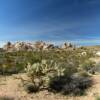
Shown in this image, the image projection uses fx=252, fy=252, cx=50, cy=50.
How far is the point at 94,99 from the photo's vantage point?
13414 millimetres

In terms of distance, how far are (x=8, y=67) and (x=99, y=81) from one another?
8607 mm

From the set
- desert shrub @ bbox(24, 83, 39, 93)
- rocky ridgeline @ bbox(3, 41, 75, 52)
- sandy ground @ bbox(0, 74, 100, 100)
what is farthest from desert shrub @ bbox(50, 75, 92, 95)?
rocky ridgeline @ bbox(3, 41, 75, 52)

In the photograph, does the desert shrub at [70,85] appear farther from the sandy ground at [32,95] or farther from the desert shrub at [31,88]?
the desert shrub at [31,88]

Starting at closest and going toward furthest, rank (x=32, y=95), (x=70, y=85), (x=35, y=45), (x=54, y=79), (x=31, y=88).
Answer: (x=32, y=95) < (x=31, y=88) < (x=70, y=85) < (x=54, y=79) < (x=35, y=45)

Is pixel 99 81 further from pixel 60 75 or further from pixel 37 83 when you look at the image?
pixel 37 83

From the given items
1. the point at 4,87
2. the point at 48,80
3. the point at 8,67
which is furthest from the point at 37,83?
the point at 8,67

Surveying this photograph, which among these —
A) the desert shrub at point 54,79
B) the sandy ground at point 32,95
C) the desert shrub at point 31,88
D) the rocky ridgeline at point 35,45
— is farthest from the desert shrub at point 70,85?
the rocky ridgeline at point 35,45

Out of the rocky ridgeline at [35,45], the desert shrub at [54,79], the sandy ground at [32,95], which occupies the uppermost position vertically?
the rocky ridgeline at [35,45]

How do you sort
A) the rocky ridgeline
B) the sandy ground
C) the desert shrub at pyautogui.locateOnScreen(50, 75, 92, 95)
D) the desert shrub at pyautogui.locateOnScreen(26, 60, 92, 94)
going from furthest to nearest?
1. the rocky ridgeline
2. the desert shrub at pyautogui.locateOnScreen(26, 60, 92, 94)
3. the desert shrub at pyautogui.locateOnScreen(50, 75, 92, 95)
4. the sandy ground

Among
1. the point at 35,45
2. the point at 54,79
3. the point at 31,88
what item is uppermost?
the point at 35,45

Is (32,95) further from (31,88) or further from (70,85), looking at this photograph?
(70,85)

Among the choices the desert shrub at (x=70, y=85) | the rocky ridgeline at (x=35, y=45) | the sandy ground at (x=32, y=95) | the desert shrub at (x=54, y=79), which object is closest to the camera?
the sandy ground at (x=32, y=95)

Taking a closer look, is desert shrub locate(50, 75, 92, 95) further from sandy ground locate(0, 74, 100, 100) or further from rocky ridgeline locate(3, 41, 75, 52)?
rocky ridgeline locate(3, 41, 75, 52)

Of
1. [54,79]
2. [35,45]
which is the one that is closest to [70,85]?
[54,79]
